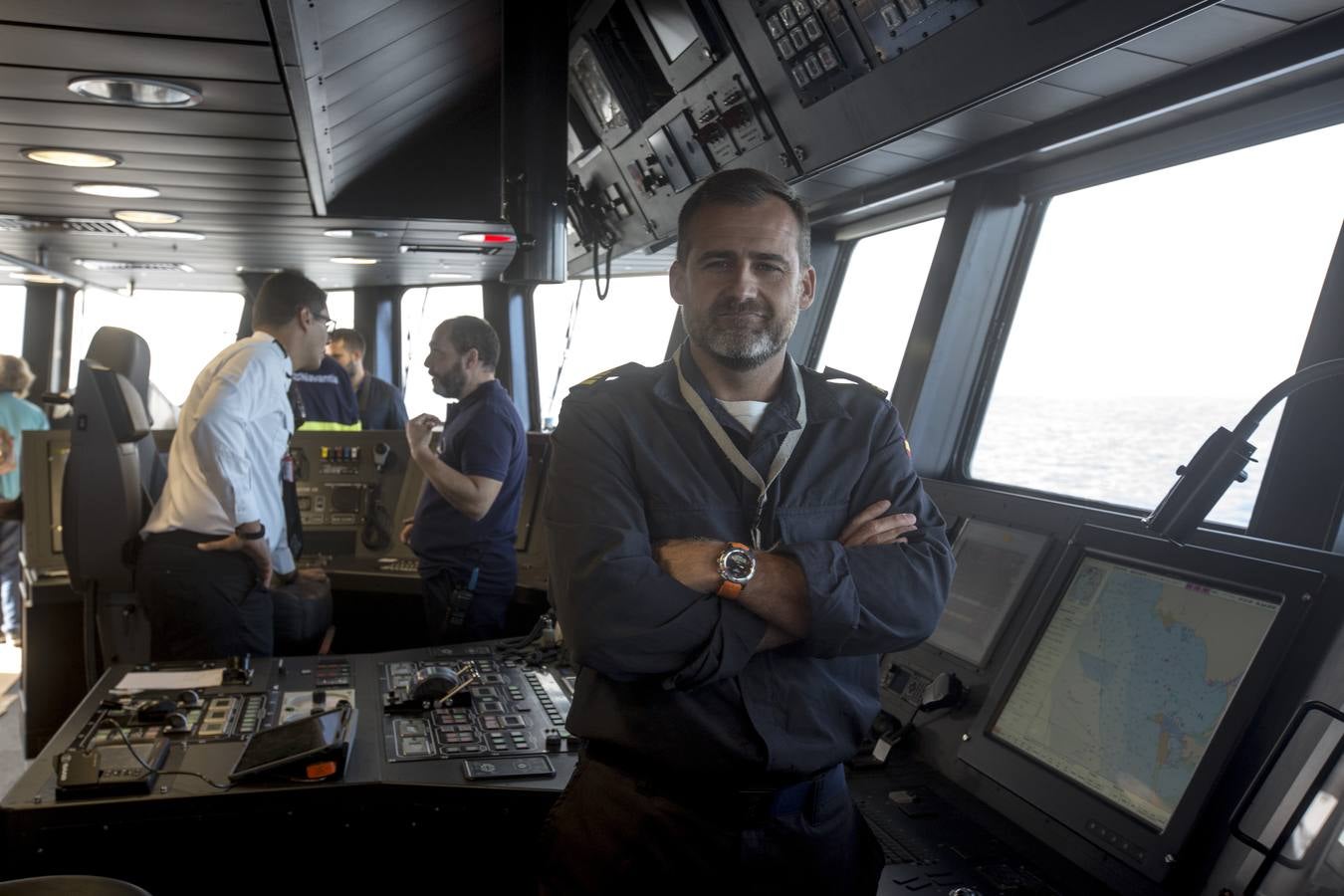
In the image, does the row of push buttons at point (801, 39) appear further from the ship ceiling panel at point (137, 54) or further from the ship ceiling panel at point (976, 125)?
the ship ceiling panel at point (137, 54)

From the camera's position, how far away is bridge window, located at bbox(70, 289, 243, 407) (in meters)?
8.64

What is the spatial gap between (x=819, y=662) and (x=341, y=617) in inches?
136

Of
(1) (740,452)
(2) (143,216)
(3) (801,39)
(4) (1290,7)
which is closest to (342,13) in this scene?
(3) (801,39)

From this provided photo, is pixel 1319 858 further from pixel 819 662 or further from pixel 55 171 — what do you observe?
pixel 55 171

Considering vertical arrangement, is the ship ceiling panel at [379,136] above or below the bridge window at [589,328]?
above

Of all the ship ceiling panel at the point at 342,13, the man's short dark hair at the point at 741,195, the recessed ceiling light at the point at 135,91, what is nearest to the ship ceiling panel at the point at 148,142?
the recessed ceiling light at the point at 135,91

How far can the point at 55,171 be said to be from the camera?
12.1 ft

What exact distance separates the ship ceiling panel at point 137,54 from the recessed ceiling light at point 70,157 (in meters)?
1.14

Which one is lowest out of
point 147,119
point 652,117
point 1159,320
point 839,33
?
point 1159,320

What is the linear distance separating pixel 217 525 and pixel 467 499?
74 centimetres

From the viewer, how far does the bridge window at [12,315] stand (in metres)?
8.52

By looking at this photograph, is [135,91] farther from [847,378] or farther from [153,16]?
[847,378]

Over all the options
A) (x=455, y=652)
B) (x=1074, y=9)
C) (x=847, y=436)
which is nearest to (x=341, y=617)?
(x=455, y=652)

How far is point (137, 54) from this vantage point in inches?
88.4
